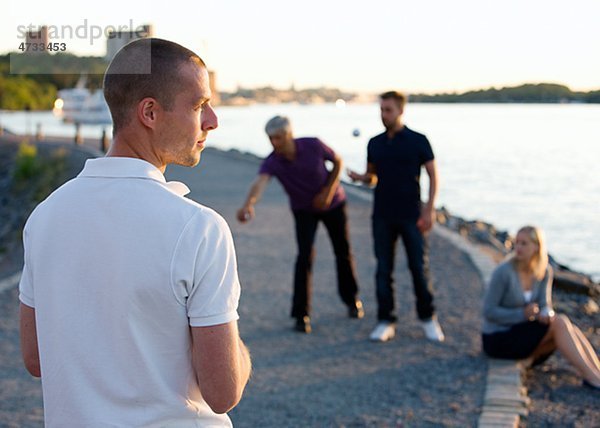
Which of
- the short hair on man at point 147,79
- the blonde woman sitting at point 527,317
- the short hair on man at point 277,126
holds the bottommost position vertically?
the blonde woman sitting at point 527,317

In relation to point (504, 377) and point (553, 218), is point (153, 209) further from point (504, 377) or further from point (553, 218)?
point (553, 218)

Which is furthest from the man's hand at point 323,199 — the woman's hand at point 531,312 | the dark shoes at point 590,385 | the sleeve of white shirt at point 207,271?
the sleeve of white shirt at point 207,271

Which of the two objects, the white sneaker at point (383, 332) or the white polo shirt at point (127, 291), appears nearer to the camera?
the white polo shirt at point (127, 291)

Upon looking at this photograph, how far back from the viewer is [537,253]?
6363mm

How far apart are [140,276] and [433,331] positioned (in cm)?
553

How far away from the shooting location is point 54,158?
1204 inches

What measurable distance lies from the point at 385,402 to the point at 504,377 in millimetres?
969

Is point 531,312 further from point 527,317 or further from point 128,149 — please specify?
point 128,149

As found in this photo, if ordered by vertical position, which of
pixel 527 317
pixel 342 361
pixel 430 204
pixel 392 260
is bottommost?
pixel 342 361

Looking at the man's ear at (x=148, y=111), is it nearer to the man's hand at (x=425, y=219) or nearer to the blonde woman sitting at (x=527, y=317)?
the blonde woman sitting at (x=527, y=317)

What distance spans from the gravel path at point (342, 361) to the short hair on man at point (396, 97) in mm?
1964

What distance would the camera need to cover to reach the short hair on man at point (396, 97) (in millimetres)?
6855

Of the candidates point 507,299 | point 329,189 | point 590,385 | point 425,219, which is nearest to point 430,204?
point 425,219

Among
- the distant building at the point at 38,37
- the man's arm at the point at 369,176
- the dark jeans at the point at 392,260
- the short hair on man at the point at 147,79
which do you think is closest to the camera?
the short hair on man at the point at 147,79
